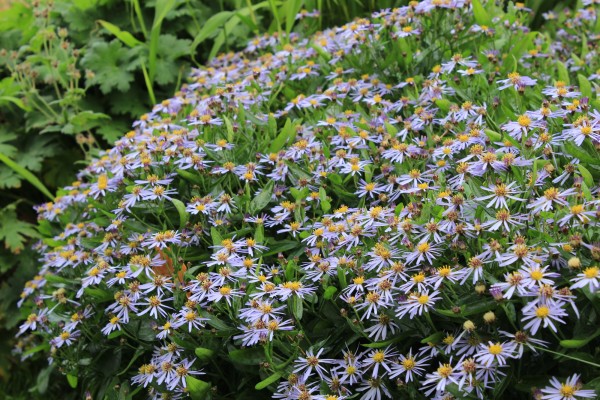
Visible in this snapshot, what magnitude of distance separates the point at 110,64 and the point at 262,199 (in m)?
1.58

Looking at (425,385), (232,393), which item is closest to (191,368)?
(232,393)

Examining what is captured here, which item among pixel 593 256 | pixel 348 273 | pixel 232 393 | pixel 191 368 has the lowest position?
pixel 232 393

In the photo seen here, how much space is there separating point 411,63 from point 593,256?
1.19m

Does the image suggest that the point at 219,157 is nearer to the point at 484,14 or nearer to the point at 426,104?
the point at 426,104

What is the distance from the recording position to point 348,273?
1.57m

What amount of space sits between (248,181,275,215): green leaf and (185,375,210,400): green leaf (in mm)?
468

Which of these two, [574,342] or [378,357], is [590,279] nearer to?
[574,342]

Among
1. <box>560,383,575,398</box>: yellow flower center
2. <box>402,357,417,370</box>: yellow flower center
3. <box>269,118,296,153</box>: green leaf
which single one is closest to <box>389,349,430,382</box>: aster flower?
<box>402,357,417,370</box>: yellow flower center

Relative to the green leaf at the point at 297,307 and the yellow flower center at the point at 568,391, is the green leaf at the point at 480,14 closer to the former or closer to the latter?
the green leaf at the point at 297,307

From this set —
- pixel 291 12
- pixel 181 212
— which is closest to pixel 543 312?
pixel 181 212

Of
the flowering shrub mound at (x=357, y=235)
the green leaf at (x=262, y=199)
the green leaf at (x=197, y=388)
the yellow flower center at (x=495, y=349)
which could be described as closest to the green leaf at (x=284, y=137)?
the flowering shrub mound at (x=357, y=235)

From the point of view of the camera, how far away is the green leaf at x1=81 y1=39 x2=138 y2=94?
3.04 metres

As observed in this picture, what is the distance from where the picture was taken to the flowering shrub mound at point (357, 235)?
1.36 metres

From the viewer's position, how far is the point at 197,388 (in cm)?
155
